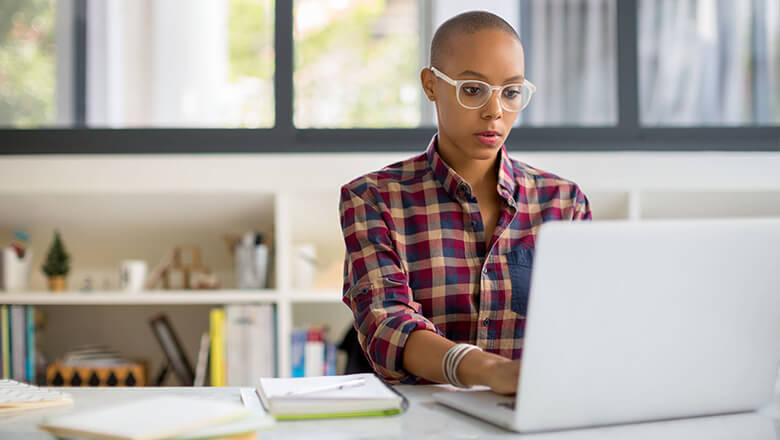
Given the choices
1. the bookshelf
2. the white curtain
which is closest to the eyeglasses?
the bookshelf

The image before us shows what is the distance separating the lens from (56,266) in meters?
2.56

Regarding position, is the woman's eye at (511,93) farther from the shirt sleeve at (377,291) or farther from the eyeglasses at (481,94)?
the shirt sleeve at (377,291)

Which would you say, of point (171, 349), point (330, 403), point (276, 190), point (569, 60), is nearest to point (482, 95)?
point (330, 403)

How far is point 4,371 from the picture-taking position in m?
2.46

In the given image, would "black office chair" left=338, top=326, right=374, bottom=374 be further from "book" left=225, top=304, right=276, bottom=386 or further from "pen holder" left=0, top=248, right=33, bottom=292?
"pen holder" left=0, top=248, right=33, bottom=292

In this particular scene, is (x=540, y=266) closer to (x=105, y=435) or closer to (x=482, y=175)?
(x=105, y=435)

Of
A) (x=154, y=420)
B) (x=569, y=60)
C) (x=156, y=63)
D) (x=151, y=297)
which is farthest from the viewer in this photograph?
(x=156, y=63)

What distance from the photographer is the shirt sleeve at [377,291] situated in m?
1.08

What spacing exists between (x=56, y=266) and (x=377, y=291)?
5.94 ft

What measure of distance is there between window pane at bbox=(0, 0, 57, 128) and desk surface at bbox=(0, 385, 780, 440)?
14.5 feet

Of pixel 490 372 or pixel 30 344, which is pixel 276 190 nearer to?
pixel 30 344

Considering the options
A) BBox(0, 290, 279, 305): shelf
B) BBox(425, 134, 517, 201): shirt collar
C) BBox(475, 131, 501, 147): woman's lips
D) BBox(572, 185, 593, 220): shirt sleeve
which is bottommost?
BBox(0, 290, 279, 305): shelf

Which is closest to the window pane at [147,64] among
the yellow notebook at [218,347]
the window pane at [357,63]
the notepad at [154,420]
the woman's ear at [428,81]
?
the yellow notebook at [218,347]

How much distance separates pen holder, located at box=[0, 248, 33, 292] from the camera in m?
2.54
